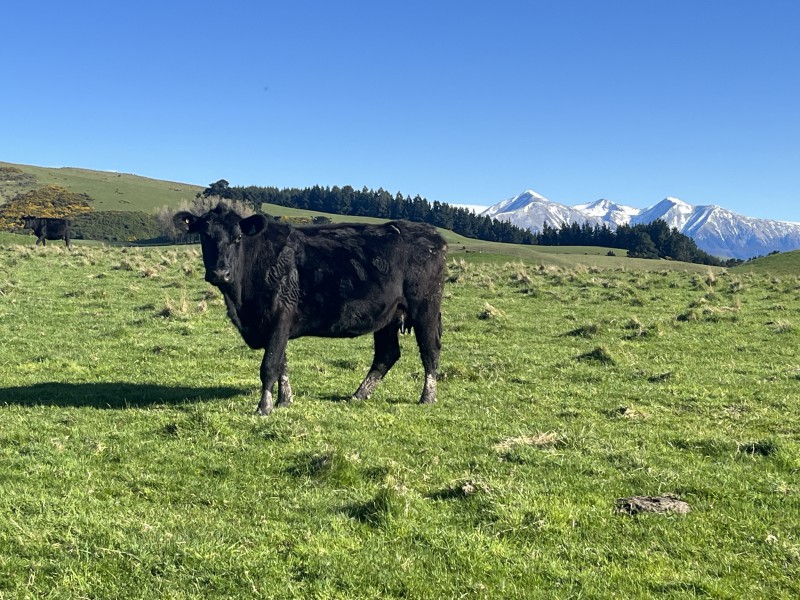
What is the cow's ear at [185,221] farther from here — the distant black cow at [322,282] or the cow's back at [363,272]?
the cow's back at [363,272]

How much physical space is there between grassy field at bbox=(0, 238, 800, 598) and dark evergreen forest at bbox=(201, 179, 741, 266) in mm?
76523

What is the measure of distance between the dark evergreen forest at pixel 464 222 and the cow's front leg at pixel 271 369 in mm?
78639

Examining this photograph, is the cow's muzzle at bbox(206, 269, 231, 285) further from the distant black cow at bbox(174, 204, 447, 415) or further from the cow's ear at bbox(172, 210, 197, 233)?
the cow's ear at bbox(172, 210, 197, 233)

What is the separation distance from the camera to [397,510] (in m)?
5.82

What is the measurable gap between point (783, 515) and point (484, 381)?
6.69 meters

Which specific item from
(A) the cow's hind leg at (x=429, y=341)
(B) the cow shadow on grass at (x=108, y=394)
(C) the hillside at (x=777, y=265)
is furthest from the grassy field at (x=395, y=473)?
(C) the hillside at (x=777, y=265)

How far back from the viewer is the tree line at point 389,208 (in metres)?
125

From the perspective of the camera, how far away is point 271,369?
9.83m

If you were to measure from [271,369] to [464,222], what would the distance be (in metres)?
121

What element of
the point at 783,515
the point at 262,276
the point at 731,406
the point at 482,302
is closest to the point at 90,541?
the point at 262,276

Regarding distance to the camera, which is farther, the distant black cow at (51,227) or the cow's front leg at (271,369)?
the distant black cow at (51,227)

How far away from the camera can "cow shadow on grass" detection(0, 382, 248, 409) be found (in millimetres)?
9953

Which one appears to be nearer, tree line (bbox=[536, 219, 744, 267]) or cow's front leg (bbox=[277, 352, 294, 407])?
cow's front leg (bbox=[277, 352, 294, 407])

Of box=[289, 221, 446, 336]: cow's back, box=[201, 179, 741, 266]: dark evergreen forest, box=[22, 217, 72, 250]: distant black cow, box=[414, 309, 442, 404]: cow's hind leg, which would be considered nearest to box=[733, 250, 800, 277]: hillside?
box=[201, 179, 741, 266]: dark evergreen forest
